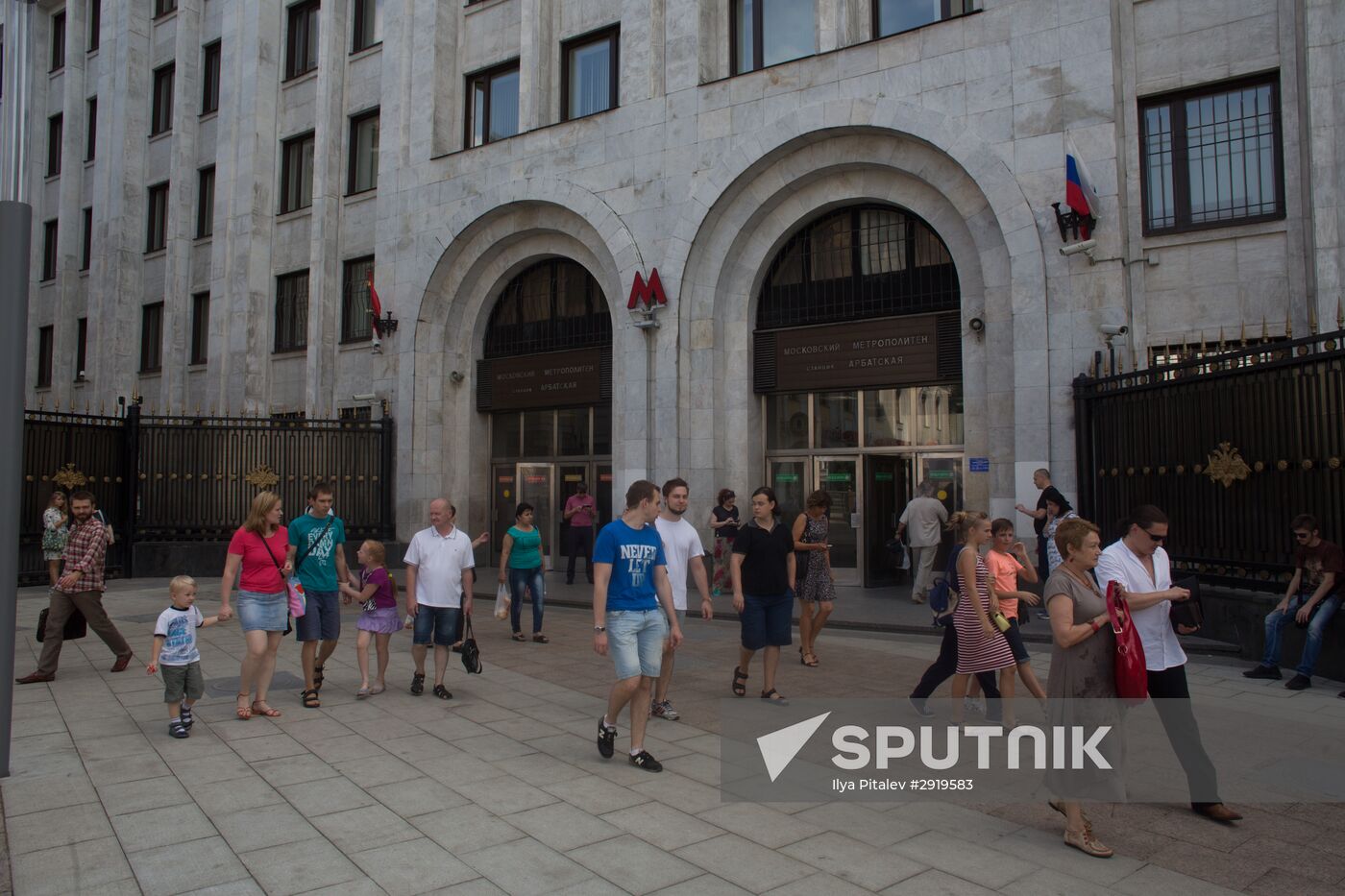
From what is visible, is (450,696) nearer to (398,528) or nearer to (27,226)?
(27,226)

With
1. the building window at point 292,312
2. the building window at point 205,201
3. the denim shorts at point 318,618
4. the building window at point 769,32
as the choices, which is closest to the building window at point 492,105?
the building window at point 769,32

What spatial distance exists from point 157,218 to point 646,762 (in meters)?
29.8

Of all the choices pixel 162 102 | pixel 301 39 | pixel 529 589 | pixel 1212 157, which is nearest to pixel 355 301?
pixel 301 39

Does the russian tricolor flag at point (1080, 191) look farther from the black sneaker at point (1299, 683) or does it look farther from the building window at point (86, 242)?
the building window at point (86, 242)

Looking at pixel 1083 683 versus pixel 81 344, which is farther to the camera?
pixel 81 344

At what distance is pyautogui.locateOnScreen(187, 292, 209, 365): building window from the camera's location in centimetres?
2750

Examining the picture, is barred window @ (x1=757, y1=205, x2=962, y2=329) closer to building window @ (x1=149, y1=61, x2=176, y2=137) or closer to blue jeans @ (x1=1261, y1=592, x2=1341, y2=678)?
blue jeans @ (x1=1261, y1=592, x2=1341, y2=678)

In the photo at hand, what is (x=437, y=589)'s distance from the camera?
869cm

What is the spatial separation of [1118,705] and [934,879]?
136 cm

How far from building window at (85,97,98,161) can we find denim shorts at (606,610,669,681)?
1314 inches

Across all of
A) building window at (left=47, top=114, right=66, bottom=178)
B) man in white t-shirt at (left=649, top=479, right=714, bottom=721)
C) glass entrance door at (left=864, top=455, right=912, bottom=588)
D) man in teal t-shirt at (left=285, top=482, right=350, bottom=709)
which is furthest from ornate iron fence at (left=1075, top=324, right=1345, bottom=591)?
building window at (left=47, top=114, right=66, bottom=178)

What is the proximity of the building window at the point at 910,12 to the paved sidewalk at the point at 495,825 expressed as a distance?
1227 centimetres

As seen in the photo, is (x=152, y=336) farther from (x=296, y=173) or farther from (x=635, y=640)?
(x=635, y=640)

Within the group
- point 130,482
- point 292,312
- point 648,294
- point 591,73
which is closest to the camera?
point 648,294
